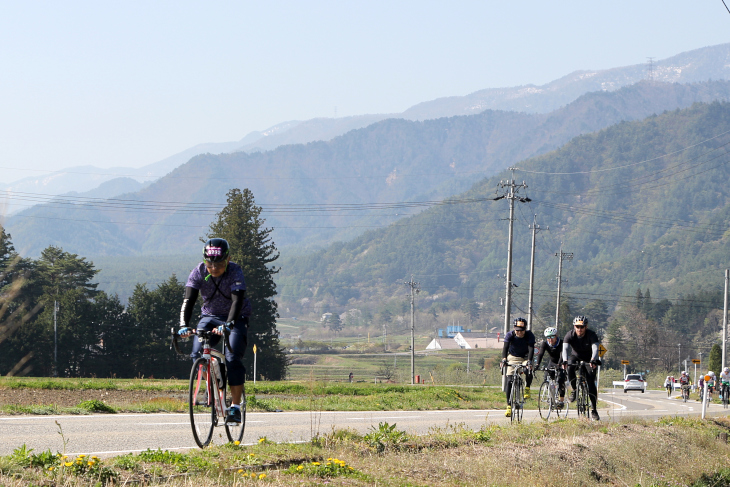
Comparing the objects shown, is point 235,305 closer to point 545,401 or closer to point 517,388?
point 517,388

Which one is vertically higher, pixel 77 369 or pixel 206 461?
pixel 206 461

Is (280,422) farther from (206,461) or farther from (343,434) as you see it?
(206,461)

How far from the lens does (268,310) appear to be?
231 ft

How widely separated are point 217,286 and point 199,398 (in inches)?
45.2

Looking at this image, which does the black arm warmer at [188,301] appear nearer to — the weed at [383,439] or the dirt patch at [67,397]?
the weed at [383,439]

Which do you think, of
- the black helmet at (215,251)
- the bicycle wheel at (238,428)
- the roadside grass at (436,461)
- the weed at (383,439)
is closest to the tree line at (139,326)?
the roadside grass at (436,461)

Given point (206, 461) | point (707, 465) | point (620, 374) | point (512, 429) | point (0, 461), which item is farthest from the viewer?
point (620, 374)

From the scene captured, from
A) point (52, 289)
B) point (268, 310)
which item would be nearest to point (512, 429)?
point (268, 310)

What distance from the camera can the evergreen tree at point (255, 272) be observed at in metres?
68.1

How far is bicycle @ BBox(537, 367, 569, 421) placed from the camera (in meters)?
15.6

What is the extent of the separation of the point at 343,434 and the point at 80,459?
12.8 feet

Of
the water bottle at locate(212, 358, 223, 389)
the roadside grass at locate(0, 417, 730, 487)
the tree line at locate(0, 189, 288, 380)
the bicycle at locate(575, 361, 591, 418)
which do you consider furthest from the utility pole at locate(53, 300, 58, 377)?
the water bottle at locate(212, 358, 223, 389)

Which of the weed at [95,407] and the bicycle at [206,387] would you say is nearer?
the bicycle at [206,387]

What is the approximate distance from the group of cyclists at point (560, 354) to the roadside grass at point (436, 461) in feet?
3.87
